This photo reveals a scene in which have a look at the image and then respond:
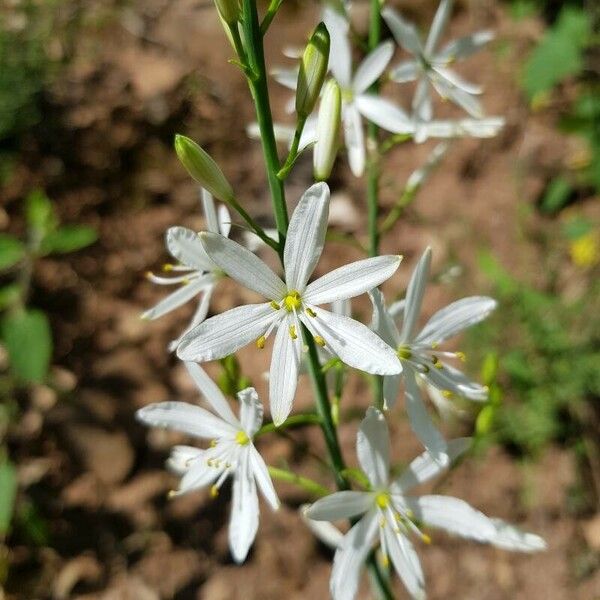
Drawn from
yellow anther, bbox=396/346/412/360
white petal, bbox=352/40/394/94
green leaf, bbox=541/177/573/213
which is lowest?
green leaf, bbox=541/177/573/213

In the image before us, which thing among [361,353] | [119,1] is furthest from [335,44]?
[119,1]

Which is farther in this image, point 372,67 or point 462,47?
point 462,47

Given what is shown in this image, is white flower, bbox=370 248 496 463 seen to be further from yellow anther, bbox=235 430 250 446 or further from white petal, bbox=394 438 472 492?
yellow anther, bbox=235 430 250 446

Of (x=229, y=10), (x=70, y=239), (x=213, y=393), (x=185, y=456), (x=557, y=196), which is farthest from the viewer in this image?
(x=557, y=196)

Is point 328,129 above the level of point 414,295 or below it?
above

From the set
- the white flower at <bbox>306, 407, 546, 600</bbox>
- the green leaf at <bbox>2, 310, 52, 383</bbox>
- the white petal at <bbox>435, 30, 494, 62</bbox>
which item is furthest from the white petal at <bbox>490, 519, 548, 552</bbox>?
the green leaf at <bbox>2, 310, 52, 383</bbox>

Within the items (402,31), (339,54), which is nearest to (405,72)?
(402,31)

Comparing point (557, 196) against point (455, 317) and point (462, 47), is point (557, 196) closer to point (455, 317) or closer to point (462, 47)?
point (462, 47)
